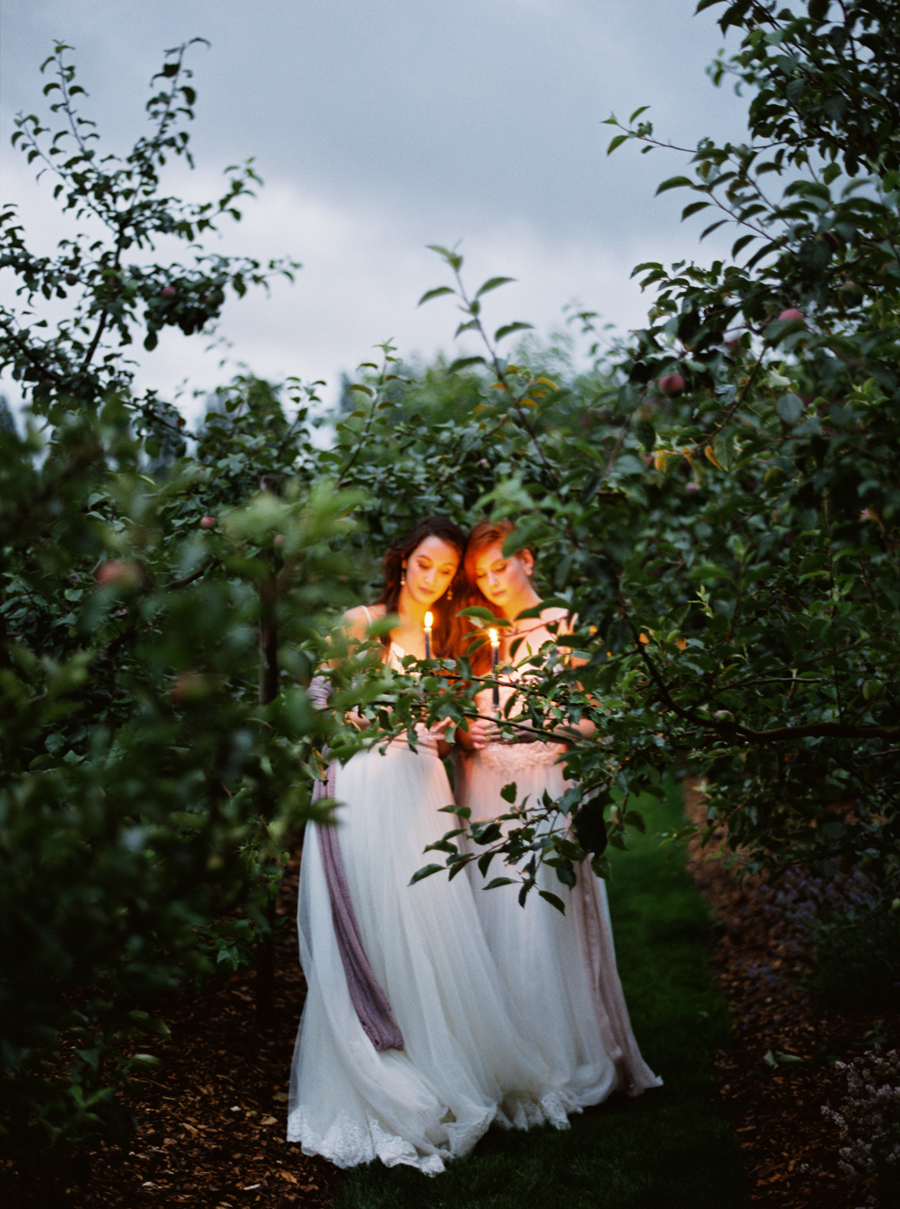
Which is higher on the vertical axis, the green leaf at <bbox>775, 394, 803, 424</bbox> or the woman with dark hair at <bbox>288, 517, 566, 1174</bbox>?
the green leaf at <bbox>775, 394, 803, 424</bbox>

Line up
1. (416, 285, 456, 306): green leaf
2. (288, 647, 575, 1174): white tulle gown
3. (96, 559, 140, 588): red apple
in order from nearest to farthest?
(96, 559, 140, 588): red apple < (416, 285, 456, 306): green leaf < (288, 647, 575, 1174): white tulle gown

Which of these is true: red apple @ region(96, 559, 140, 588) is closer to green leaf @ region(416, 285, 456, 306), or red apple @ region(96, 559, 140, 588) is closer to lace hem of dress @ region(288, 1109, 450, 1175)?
green leaf @ region(416, 285, 456, 306)

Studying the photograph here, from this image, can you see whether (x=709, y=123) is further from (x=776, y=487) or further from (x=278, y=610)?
(x=278, y=610)

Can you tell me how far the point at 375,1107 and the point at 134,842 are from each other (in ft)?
7.95

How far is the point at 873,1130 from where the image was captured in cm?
250

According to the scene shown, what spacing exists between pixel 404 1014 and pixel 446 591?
167 centimetres

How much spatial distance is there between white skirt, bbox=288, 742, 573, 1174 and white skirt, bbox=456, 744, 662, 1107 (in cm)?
15

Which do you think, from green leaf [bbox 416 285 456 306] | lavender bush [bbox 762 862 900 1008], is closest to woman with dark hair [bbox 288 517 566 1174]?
lavender bush [bbox 762 862 900 1008]

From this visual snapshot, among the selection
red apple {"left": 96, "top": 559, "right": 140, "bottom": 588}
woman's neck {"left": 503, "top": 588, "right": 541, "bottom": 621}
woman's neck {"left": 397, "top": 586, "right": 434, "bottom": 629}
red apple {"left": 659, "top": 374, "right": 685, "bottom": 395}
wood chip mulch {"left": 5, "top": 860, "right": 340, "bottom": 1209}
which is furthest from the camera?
woman's neck {"left": 503, "top": 588, "right": 541, "bottom": 621}

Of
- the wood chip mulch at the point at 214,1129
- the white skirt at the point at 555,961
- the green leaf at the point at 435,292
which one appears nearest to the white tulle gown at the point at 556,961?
the white skirt at the point at 555,961

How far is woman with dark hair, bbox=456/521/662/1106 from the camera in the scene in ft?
11.3

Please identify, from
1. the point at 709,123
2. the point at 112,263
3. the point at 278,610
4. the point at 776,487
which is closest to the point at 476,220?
the point at 709,123

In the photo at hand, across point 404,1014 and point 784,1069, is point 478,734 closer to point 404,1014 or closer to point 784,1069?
point 404,1014

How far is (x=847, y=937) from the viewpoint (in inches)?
149
